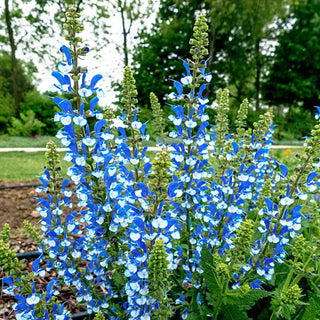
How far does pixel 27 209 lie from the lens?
15.9 ft

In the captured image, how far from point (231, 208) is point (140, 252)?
0.80 metres

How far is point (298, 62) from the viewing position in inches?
870

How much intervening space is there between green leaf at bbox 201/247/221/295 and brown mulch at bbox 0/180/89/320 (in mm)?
1221

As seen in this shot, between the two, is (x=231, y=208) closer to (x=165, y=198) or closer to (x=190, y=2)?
(x=165, y=198)

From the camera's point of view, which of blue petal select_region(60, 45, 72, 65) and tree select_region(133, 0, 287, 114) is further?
tree select_region(133, 0, 287, 114)

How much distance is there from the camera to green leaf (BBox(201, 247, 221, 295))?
1.91 m


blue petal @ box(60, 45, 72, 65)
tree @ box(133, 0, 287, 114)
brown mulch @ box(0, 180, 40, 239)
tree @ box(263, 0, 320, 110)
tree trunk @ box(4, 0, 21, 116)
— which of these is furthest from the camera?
tree @ box(263, 0, 320, 110)

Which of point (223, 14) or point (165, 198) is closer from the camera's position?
point (165, 198)

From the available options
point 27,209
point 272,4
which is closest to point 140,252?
point 27,209

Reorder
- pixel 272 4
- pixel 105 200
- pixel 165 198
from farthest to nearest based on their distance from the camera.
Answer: pixel 272 4, pixel 105 200, pixel 165 198

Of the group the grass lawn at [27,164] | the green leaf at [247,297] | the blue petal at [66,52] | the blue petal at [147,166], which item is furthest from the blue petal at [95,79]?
the grass lawn at [27,164]

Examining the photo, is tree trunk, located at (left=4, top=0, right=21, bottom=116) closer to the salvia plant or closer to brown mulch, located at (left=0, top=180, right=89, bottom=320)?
brown mulch, located at (left=0, top=180, right=89, bottom=320)

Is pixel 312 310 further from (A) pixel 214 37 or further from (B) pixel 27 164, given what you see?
(A) pixel 214 37

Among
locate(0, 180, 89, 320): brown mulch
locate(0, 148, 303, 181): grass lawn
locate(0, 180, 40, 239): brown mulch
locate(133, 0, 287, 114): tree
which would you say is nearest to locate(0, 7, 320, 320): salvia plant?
locate(0, 180, 89, 320): brown mulch
